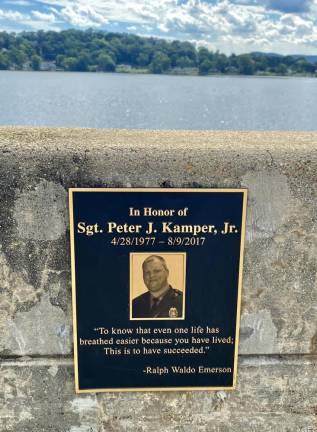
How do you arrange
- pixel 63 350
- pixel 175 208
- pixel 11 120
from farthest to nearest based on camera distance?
pixel 11 120
pixel 63 350
pixel 175 208

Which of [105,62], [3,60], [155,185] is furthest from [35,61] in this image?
[155,185]

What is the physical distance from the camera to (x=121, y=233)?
260 cm

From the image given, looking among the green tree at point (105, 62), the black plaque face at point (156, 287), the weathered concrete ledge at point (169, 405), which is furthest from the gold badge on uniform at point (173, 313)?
the green tree at point (105, 62)

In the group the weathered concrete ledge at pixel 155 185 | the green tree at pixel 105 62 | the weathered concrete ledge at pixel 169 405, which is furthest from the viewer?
the green tree at pixel 105 62

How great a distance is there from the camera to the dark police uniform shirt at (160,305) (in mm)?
2721

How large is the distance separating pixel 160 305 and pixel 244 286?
471mm

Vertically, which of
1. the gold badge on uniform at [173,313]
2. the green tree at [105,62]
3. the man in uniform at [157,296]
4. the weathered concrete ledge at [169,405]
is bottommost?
the weathered concrete ledge at [169,405]

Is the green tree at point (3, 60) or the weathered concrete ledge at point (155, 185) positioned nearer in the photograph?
the weathered concrete ledge at point (155, 185)

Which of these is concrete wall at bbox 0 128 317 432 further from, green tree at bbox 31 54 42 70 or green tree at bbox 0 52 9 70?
green tree at bbox 0 52 9 70

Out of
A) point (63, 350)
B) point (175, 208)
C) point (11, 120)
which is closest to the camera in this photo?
point (175, 208)

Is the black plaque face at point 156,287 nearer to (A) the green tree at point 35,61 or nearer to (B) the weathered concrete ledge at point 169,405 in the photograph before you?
(B) the weathered concrete ledge at point 169,405

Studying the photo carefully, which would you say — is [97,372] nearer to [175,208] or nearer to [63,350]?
[63,350]

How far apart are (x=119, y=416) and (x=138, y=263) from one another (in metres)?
0.95

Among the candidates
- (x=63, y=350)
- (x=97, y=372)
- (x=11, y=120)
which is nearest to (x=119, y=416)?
(x=97, y=372)
